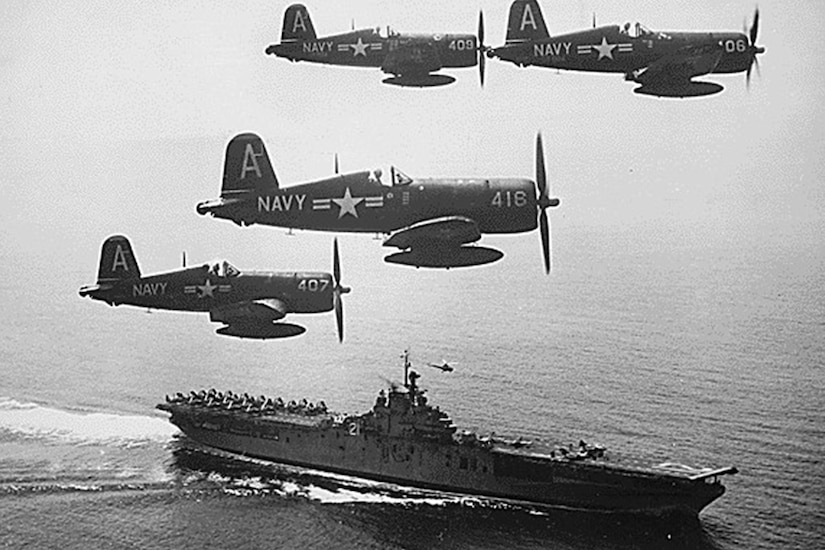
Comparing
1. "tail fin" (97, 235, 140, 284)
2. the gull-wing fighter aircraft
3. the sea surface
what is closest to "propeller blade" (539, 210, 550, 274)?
the gull-wing fighter aircraft

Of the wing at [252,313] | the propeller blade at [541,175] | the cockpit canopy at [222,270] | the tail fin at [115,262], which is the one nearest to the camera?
the propeller blade at [541,175]

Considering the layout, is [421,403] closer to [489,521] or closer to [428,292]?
[489,521]

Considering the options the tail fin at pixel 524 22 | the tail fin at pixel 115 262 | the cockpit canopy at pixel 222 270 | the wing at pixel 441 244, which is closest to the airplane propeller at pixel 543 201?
the wing at pixel 441 244

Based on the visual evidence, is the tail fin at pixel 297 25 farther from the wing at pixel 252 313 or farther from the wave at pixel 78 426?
the wave at pixel 78 426

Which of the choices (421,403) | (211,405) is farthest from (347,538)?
(211,405)

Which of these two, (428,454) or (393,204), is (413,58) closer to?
(393,204)
